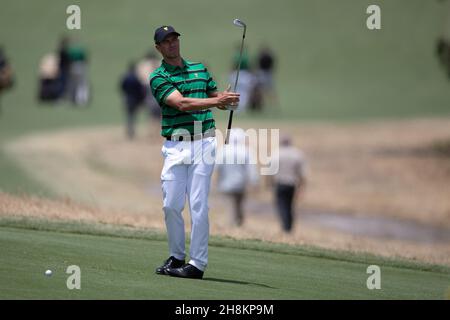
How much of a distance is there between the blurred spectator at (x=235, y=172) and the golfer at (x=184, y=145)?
11.5 meters

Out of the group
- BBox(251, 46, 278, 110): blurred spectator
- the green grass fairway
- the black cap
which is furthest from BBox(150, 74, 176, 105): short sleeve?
BBox(251, 46, 278, 110): blurred spectator

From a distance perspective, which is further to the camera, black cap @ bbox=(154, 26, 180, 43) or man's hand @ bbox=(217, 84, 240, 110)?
black cap @ bbox=(154, 26, 180, 43)

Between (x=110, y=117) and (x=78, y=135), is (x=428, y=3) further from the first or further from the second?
(x=78, y=135)

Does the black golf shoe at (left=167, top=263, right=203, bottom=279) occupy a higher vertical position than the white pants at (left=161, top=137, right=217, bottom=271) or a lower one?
lower

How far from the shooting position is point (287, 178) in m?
23.8

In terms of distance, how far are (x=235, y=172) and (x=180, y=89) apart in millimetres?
12728

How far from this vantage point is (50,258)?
478 inches

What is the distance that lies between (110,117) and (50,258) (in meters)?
34.1

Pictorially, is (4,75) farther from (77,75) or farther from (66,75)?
(66,75)

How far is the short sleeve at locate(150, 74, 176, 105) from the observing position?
37.2 ft

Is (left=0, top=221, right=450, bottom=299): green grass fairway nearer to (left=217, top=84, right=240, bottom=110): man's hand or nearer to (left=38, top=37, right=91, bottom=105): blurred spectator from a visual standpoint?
(left=217, top=84, right=240, bottom=110): man's hand

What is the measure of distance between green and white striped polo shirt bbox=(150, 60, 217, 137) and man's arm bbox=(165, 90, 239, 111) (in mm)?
122

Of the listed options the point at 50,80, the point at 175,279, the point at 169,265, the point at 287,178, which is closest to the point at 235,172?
the point at 287,178

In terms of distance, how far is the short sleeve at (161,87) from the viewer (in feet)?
37.2
